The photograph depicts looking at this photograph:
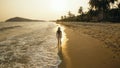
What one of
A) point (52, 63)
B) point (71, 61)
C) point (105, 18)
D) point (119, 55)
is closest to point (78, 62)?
point (71, 61)

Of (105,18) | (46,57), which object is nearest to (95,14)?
(105,18)

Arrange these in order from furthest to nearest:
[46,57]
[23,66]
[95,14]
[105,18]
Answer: [95,14] → [105,18] → [46,57] → [23,66]

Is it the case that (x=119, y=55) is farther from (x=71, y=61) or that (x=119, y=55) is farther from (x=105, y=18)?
(x=105, y=18)

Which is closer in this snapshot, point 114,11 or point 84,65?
point 84,65

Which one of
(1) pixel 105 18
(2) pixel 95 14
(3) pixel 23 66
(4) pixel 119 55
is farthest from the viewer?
(2) pixel 95 14

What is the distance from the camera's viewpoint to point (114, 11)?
237 ft

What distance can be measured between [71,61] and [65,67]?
112cm

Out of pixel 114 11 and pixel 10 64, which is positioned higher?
pixel 114 11

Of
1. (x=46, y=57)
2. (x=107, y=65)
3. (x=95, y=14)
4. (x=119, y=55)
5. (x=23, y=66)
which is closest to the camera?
(x=107, y=65)

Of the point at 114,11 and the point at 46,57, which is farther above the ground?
the point at 114,11

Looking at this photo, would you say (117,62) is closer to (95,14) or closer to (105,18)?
(105,18)

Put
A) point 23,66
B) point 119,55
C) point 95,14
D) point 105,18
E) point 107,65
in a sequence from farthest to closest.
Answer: point 95,14 < point 105,18 < point 119,55 < point 23,66 < point 107,65

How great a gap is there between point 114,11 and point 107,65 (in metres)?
67.6

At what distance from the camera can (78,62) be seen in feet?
32.1
